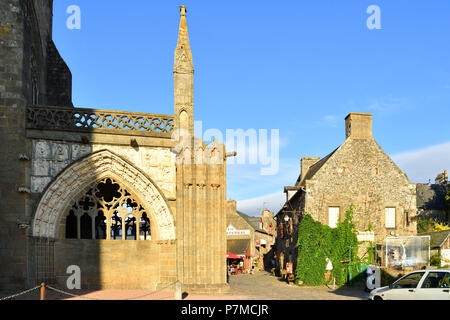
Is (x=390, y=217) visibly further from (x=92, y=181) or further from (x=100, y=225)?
(x=92, y=181)

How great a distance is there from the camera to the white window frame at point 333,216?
24.5 m

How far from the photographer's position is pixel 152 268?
15.9m

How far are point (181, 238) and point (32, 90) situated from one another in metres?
7.59

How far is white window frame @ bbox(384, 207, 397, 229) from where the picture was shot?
24.7 m

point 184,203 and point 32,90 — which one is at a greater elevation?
point 32,90

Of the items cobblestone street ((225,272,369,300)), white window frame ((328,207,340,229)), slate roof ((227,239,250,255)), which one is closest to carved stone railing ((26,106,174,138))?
cobblestone street ((225,272,369,300))

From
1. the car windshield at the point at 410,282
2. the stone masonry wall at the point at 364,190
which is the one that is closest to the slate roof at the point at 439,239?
the stone masonry wall at the point at 364,190

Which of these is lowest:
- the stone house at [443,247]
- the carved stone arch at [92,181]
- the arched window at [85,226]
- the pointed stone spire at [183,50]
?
the stone house at [443,247]

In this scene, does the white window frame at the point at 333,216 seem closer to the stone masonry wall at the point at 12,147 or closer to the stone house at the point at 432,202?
the stone house at the point at 432,202

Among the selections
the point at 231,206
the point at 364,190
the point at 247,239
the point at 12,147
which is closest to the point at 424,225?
the point at 364,190

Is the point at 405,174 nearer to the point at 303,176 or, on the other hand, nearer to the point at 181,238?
the point at 303,176
